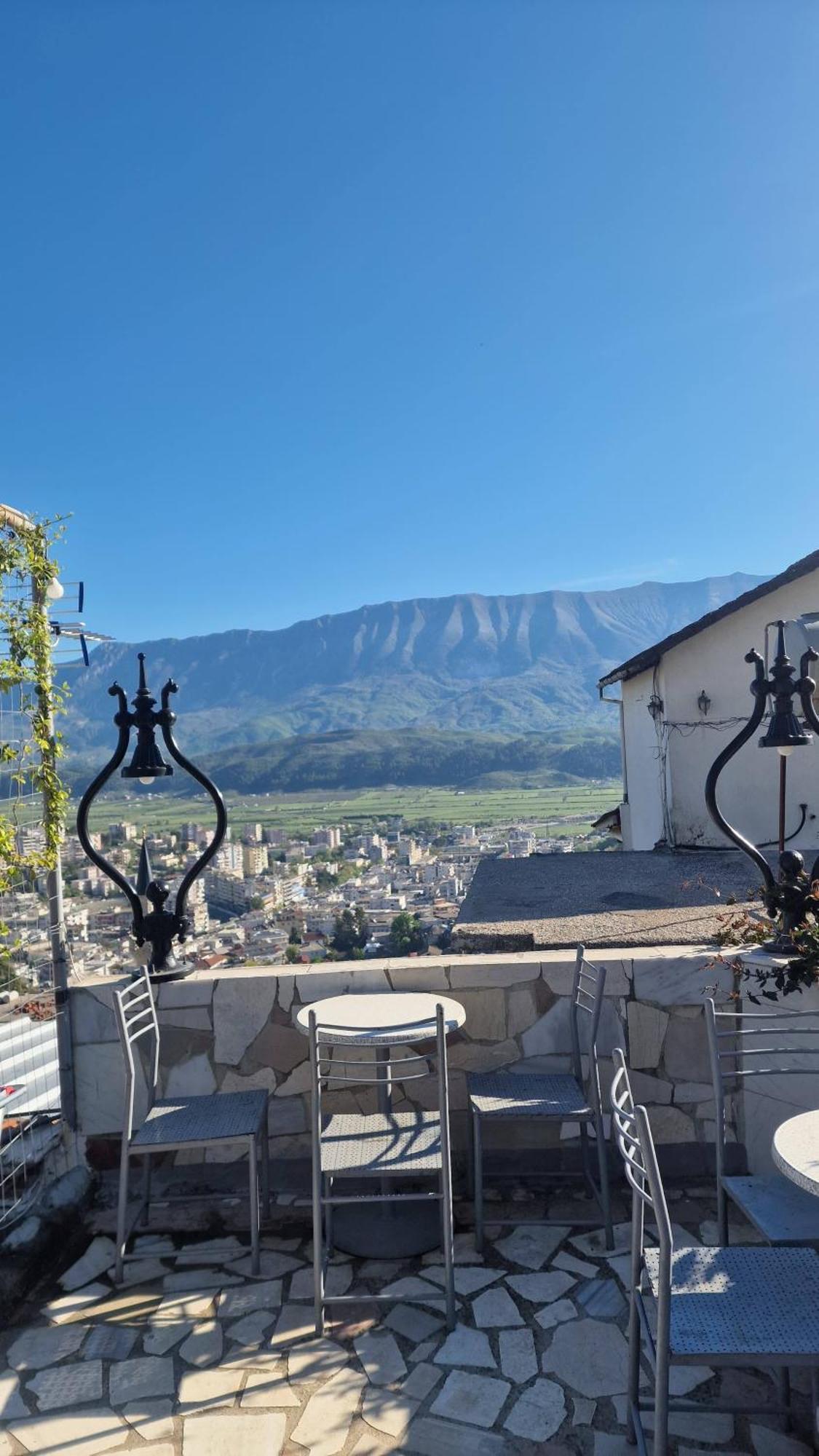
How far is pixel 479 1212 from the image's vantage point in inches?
115

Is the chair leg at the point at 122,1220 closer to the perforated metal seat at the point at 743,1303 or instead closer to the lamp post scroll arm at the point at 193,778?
the lamp post scroll arm at the point at 193,778

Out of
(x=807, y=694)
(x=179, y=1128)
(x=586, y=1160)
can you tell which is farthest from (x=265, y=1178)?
(x=807, y=694)

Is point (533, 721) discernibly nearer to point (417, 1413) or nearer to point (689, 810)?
point (689, 810)

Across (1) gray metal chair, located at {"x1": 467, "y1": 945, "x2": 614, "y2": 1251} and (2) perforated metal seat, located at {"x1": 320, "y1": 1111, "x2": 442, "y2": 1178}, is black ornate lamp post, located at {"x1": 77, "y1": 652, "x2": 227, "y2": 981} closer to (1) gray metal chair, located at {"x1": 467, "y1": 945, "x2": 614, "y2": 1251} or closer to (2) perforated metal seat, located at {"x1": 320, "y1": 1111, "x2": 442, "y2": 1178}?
(2) perforated metal seat, located at {"x1": 320, "y1": 1111, "x2": 442, "y2": 1178}

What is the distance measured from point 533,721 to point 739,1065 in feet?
351

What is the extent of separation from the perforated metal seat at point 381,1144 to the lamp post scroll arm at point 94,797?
1311 mm

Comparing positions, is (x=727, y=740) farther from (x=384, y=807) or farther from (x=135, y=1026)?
(x=384, y=807)

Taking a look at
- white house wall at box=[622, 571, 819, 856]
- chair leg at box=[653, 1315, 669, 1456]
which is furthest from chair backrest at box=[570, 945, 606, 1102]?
white house wall at box=[622, 571, 819, 856]

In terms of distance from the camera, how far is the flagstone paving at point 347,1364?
82.8 inches

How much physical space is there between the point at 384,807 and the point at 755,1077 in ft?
148

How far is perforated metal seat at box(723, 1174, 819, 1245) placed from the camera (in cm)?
217

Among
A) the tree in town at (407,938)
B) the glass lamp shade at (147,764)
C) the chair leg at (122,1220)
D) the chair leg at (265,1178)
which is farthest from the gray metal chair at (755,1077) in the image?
the tree in town at (407,938)

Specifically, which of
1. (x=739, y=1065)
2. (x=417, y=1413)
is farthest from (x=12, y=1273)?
(x=739, y=1065)

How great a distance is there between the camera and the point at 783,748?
362 cm
